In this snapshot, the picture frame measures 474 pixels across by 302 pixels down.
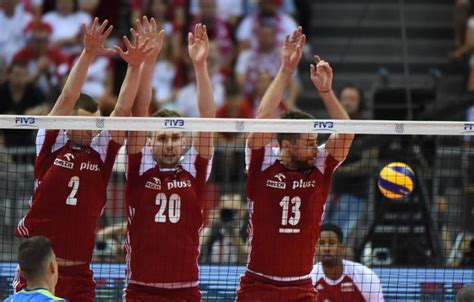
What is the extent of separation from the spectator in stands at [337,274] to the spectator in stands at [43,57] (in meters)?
6.32

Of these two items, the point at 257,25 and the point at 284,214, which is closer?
the point at 284,214

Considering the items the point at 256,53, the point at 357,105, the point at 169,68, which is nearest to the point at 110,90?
the point at 169,68

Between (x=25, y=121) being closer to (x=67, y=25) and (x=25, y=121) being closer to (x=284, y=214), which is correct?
(x=284, y=214)

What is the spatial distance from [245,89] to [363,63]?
2.41m

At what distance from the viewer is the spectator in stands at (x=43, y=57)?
16766 millimetres

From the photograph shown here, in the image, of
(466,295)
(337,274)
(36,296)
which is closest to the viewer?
(36,296)

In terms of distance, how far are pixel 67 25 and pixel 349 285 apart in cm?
774

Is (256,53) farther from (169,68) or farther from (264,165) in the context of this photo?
(264,165)

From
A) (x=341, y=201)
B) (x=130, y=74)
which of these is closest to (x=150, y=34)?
(x=130, y=74)

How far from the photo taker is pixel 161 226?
10.1 metres

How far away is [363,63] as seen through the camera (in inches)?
728

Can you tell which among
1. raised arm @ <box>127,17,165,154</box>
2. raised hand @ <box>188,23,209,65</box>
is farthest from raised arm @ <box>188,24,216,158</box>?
raised arm @ <box>127,17,165,154</box>

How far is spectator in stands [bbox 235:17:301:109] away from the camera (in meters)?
17.0

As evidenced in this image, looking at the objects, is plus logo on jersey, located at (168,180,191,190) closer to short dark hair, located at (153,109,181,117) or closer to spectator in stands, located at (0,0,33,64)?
short dark hair, located at (153,109,181,117)
